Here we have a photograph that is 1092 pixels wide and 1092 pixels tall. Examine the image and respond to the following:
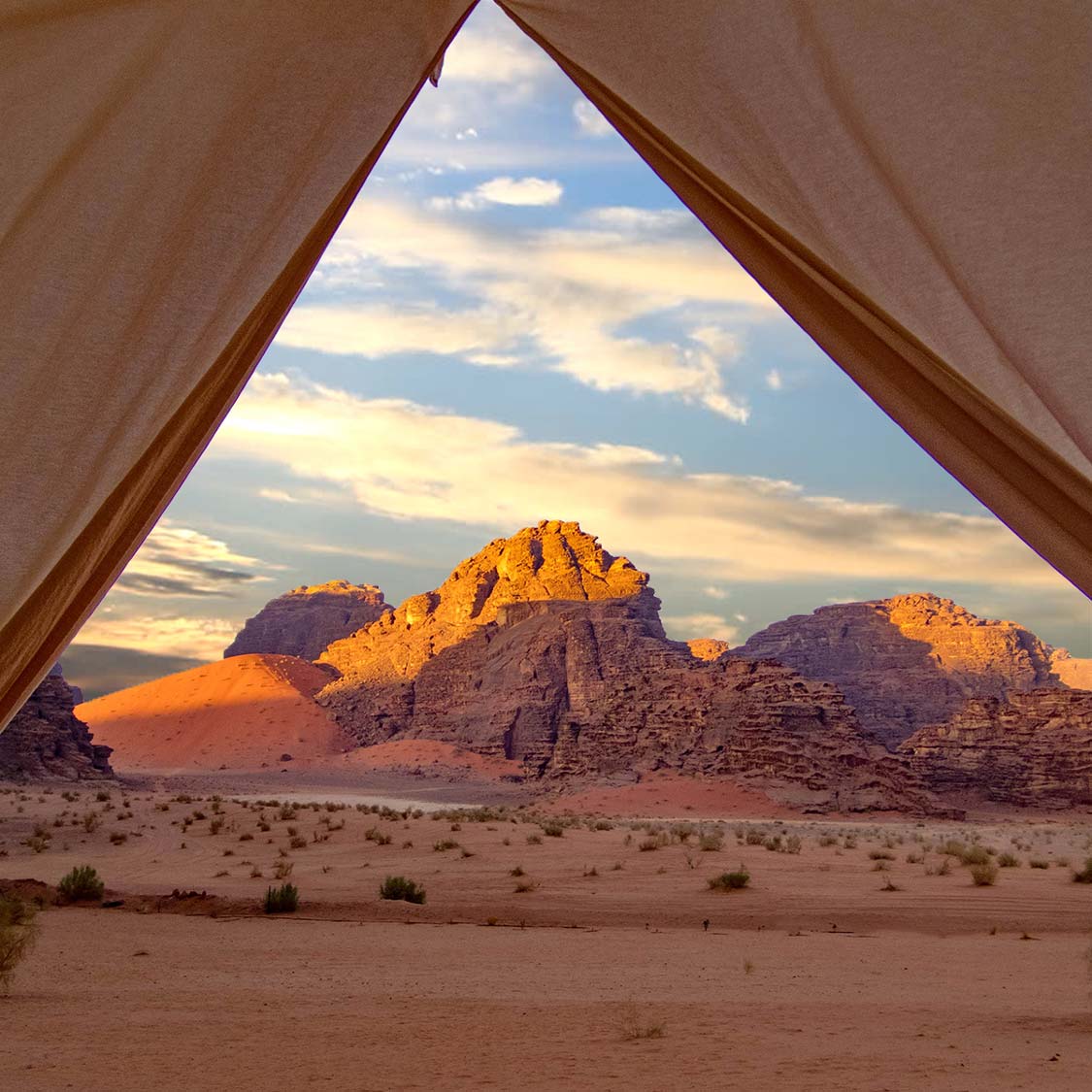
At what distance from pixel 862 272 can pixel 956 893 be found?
1171cm

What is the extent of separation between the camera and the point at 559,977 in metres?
7.73

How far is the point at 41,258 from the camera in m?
3.35

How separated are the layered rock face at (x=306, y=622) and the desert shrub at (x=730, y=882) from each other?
102071mm

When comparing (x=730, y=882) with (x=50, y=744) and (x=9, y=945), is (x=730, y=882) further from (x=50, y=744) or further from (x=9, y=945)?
(x=50, y=744)

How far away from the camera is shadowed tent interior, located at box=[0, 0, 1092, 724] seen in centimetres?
305

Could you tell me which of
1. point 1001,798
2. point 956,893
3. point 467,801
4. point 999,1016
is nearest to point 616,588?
point 467,801

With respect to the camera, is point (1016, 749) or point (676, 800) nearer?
point (676, 800)

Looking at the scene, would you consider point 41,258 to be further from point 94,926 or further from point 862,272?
point 94,926

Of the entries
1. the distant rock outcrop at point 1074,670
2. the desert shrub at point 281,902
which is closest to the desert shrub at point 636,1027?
the desert shrub at point 281,902

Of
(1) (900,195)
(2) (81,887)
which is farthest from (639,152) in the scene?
(2) (81,887)

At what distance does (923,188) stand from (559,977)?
6463mm

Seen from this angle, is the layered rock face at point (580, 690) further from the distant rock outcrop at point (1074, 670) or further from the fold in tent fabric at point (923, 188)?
the distant rock outcrop at point (1074, 670)

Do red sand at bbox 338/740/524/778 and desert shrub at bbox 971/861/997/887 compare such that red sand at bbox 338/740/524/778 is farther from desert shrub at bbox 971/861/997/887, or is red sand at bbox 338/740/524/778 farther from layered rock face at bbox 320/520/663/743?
desert shrub at bbox 971/861/997/887

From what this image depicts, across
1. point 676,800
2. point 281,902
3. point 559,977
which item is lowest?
point 676,800
